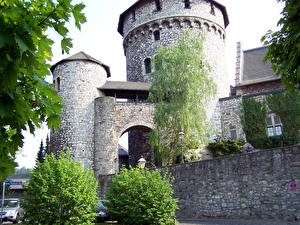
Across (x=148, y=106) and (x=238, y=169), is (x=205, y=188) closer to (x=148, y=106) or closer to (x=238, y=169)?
(x=238, y=169)

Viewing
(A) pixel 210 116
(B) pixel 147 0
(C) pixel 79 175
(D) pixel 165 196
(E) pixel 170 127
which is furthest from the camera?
(B) pixel 147 0

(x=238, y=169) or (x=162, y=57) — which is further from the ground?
(x=162, y=57)

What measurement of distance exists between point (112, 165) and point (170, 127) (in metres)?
4.57

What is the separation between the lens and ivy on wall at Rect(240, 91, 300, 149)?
914 inches

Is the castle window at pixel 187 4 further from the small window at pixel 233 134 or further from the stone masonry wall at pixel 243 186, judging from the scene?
the stone masonry wall at pixel 243 186

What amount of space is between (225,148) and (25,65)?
20.9 metres

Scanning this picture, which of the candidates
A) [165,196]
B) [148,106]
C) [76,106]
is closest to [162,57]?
[148,106]

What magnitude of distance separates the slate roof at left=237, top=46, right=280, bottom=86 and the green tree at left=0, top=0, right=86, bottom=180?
985 inches

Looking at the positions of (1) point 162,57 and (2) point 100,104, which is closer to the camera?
(1) point 162,57

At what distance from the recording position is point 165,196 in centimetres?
1242

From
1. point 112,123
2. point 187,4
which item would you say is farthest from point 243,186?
point 187,4

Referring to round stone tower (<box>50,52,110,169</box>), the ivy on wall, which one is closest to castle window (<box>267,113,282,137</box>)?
the ivy on wall

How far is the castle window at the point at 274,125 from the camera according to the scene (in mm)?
24562

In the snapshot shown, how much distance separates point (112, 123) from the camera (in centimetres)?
2473
